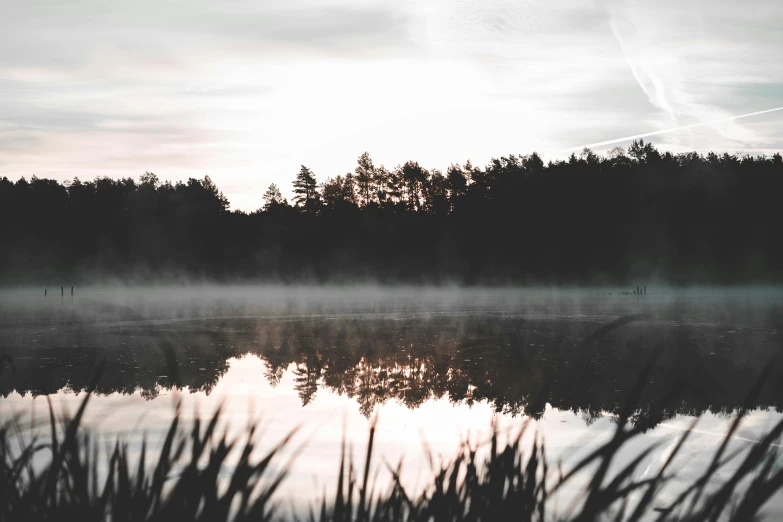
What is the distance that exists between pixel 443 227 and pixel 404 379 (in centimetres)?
5943

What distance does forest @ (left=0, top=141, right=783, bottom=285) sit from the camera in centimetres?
6725

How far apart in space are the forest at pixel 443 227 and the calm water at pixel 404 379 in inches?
1782

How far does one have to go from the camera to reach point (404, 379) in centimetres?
1248

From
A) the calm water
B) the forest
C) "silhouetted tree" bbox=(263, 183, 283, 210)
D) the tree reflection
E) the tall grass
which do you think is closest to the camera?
the tall grass

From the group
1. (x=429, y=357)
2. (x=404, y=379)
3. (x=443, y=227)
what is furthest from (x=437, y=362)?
(x=443, y=227)

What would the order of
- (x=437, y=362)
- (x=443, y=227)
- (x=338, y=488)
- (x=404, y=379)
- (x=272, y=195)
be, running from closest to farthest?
(x=338, y=488), (x=404, y=379), (x=437, y=362), (x=443, y=227), (x=272, y=195)

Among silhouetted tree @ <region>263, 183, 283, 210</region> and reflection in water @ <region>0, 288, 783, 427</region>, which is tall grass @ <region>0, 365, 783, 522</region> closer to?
reflection in water @ <region>0, 288, 783, 427</region>

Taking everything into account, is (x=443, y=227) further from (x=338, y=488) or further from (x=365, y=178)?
(x=338, y=488)

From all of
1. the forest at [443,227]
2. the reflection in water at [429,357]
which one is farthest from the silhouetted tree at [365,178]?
the reflection in water at [429,357]

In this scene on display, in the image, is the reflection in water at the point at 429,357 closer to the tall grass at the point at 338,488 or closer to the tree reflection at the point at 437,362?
the tree reflection at the point at 437,362

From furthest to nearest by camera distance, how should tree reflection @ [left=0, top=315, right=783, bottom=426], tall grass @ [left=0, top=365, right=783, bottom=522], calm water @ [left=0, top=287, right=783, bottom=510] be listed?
tree reflection @ [left=0, top=315, right=783, bottom=426], calm water @ [left=0, top=287, right=783, bottom=510], tall grass @ [left=0, top=365, right=783, bottom=522]

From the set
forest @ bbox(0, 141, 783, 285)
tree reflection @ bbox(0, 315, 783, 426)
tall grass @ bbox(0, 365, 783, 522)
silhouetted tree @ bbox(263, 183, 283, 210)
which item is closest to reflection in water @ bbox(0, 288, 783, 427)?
tree reflection @ bbox(0, 315, 783, 426)

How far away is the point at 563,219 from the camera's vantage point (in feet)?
222

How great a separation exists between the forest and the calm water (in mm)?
45256
